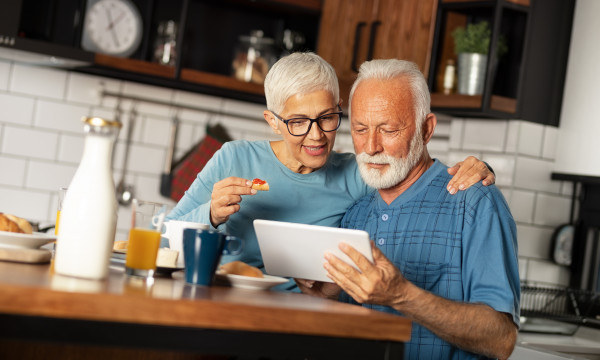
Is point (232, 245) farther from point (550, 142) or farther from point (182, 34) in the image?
point (182, 34)

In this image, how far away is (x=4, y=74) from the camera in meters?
3.85

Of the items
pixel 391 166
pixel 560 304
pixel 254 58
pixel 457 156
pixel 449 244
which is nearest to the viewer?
pixel 449 244

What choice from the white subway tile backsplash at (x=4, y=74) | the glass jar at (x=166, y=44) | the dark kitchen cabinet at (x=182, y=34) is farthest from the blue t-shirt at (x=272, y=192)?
the white subway tile backsplash at (x=4, y=74)

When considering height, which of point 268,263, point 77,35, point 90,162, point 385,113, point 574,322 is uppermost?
point 77,35

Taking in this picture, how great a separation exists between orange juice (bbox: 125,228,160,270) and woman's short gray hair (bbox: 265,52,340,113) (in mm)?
878

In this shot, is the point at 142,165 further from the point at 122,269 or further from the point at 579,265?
the point at 122,269

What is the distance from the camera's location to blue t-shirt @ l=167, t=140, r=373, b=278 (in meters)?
2.36

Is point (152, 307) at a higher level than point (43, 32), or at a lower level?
lower

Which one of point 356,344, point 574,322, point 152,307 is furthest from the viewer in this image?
point 574,322

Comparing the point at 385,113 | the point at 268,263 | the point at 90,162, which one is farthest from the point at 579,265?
the point at 90,162

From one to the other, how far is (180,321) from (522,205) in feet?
8.33

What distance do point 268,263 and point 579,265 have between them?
7.01 ft

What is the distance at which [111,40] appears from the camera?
398cm

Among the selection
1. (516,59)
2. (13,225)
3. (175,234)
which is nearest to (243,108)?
(516,59)
